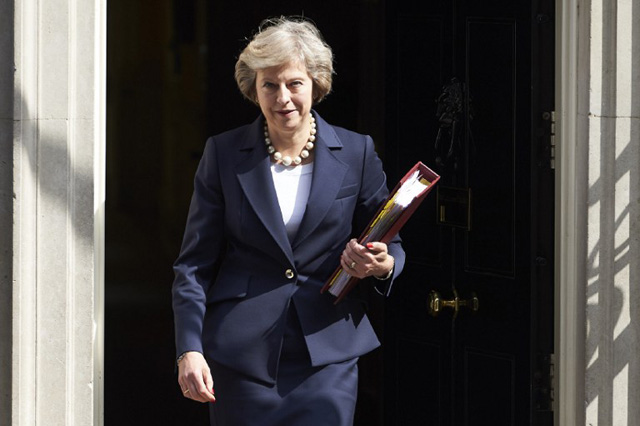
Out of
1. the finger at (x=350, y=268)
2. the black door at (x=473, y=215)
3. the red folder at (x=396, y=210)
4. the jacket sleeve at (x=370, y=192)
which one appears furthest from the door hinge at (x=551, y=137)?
the finger at (x=350, y=268)

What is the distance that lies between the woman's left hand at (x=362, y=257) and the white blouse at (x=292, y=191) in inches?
10.6

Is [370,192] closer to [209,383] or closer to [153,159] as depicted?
[209,383]

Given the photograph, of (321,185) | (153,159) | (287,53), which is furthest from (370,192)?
(153,159)

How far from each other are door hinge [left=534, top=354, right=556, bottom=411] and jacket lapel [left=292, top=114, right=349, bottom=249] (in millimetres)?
1354

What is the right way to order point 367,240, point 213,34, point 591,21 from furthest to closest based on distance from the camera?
point 213,34 → point 591,21 → point 367,240

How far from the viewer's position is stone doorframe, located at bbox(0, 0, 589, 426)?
14.9ft

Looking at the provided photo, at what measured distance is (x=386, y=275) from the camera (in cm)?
445

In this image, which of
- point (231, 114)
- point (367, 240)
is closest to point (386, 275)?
point (367, 240)

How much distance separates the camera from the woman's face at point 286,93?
4.38m

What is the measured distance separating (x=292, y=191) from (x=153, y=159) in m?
3.69

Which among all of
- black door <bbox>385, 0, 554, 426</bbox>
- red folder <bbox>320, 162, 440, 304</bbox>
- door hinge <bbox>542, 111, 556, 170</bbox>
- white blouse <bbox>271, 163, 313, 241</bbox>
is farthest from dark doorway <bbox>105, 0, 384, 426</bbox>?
red folder <bbox>320, 162, 440, 304</bbox>

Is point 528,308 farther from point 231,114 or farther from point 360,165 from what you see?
point 231,114

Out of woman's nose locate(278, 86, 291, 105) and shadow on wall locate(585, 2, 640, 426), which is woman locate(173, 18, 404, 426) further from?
shadow on wall locate(585, 2, 640, 426)

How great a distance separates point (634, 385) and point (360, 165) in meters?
1.55
